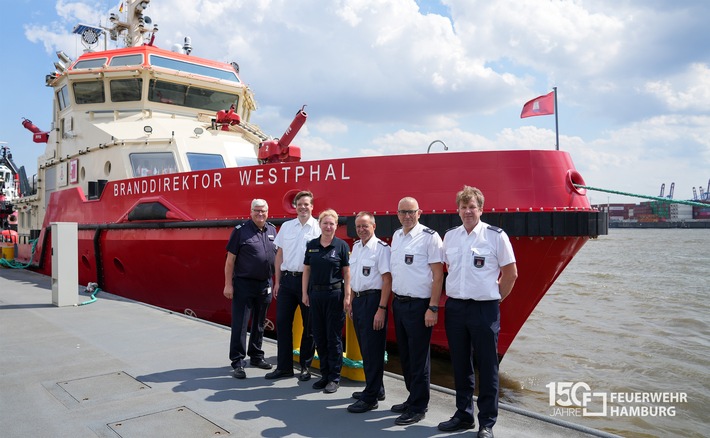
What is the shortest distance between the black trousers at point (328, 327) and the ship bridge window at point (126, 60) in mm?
6948

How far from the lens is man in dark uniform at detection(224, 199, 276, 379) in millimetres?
4078

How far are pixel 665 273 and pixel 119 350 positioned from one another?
17152 mm

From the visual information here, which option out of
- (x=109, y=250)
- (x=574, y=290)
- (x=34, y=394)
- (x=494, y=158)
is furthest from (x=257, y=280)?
(x=574, y=290)

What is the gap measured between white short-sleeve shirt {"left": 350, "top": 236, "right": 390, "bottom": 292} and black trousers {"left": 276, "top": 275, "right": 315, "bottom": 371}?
2.26ft

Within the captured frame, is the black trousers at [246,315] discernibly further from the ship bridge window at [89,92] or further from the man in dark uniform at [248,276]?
the ship bridge window at [89,92]

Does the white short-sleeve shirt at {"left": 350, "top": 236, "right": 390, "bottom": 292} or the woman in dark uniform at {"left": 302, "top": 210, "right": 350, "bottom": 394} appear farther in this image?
the woman in dark uniform at {"left": 302, "top": 210, "right": 350, "bottom": 394}

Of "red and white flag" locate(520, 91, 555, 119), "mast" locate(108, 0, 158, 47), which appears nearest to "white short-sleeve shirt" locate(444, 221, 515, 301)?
"red and white flag" locate(520, 91, 555, 119)

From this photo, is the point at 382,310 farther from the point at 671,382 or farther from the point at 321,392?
the point at 671,382

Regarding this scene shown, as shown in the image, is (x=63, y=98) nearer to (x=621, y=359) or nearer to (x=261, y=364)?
(x=261, y=364)

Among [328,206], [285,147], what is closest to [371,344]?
[328,206]

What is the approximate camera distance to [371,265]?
3314mm

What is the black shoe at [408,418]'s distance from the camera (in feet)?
10.0

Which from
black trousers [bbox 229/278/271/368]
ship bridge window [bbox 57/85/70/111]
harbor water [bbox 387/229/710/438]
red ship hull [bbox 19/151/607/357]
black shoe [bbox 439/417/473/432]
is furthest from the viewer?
ship bridge window [bbox 57/85/70/111]

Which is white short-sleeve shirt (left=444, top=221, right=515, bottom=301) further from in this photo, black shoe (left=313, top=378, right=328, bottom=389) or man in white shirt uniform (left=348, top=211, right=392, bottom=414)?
black shoe (left=313, top=378, right=328, bottom=389)
